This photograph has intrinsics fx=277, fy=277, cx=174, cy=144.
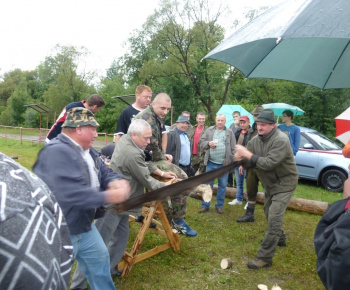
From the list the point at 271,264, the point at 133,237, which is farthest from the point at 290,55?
the point at 133,237

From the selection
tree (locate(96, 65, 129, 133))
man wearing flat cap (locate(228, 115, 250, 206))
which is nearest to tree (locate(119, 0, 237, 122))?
tree (locate(96, 65, 129, 133))

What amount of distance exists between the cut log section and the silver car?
5036 millimetres

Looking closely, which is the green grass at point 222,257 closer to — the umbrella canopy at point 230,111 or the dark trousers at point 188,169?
the dark trousers at point 188,169

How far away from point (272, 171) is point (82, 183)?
2.77 m

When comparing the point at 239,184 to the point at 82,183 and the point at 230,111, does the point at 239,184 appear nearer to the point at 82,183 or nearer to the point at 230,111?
the point at 230,111

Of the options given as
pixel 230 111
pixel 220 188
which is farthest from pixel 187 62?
pixel 220 188

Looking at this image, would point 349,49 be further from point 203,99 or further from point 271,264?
point 203,99

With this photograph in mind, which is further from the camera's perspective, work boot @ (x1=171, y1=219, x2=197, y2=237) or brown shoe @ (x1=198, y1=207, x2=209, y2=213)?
brown shoe @ (x1=198, y1=207, x2=209, y2=213)

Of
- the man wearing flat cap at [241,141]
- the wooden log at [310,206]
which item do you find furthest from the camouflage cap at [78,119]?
the wooden log at [310,206]

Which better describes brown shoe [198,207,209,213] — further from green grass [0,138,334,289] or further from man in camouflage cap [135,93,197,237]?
man in camouflage cap [135,93,197,237]

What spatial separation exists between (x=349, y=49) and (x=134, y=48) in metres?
31.7

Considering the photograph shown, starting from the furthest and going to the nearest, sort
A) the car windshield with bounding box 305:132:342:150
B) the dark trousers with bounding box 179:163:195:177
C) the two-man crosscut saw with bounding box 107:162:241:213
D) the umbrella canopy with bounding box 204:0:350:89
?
1. the car windshield with bounding box 305:132:342:150
2. the dark trousers with bounding box 179:163:195:177
3. the umbrella canopy with bounding box 204:0:350:89
4. the two-man crosscut saw with bounding box 107:162:241:213

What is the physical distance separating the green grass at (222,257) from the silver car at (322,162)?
8.44 ft

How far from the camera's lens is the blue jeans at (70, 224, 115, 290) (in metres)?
2.41
